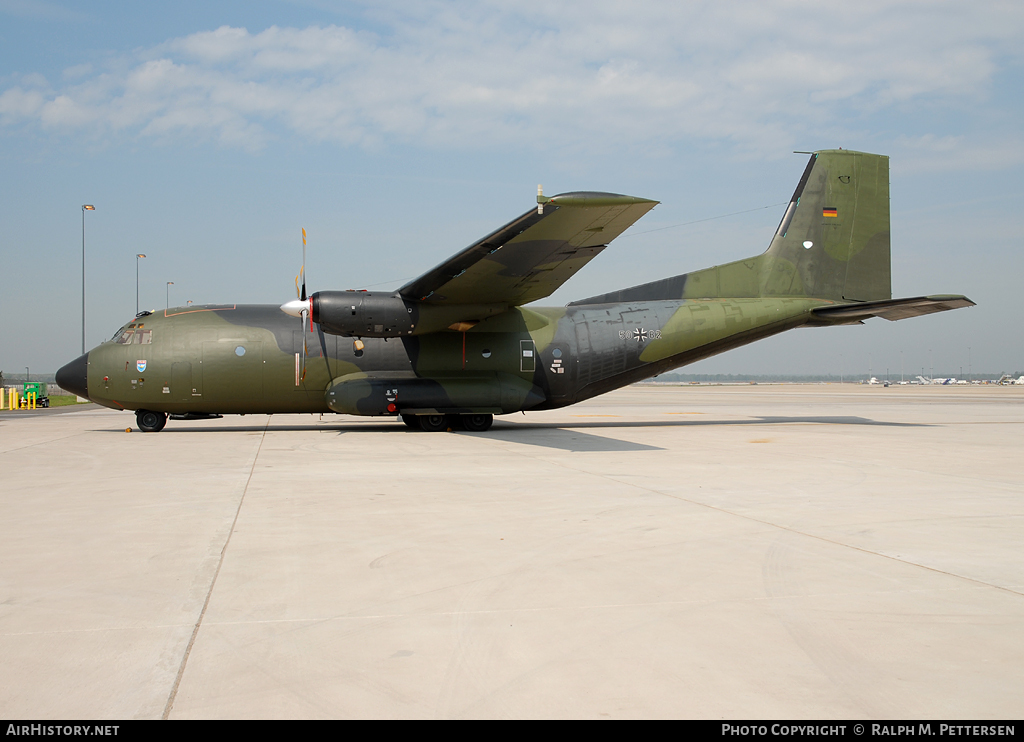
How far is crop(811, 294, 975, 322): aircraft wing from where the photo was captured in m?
17.6

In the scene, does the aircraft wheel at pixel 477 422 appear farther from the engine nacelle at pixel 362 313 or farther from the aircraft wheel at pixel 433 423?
the engine nacelle at pixel 362 313

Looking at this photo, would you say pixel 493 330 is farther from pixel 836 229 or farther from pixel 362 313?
pixel 836 229

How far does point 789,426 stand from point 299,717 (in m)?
19.4

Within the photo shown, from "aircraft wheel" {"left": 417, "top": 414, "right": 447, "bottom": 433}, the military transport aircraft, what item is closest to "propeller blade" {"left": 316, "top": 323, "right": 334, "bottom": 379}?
the military transport aircraft

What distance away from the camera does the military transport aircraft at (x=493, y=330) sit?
55.2 ft

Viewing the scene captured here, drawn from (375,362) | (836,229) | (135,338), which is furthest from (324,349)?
(836,229)

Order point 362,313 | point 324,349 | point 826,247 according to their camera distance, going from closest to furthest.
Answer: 1. point 362,313
2. point 324,349
3. point 826,247

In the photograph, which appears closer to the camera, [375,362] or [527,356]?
[375,362]

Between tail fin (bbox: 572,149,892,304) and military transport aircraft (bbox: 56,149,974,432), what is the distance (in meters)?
0.04

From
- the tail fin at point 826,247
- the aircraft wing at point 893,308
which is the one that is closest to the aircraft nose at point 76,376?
the tail fin at point 826,247

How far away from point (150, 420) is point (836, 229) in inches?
764

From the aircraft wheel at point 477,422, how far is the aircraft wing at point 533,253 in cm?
312

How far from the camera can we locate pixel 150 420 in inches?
731

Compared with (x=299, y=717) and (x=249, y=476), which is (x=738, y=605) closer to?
(x=299, y=717)
